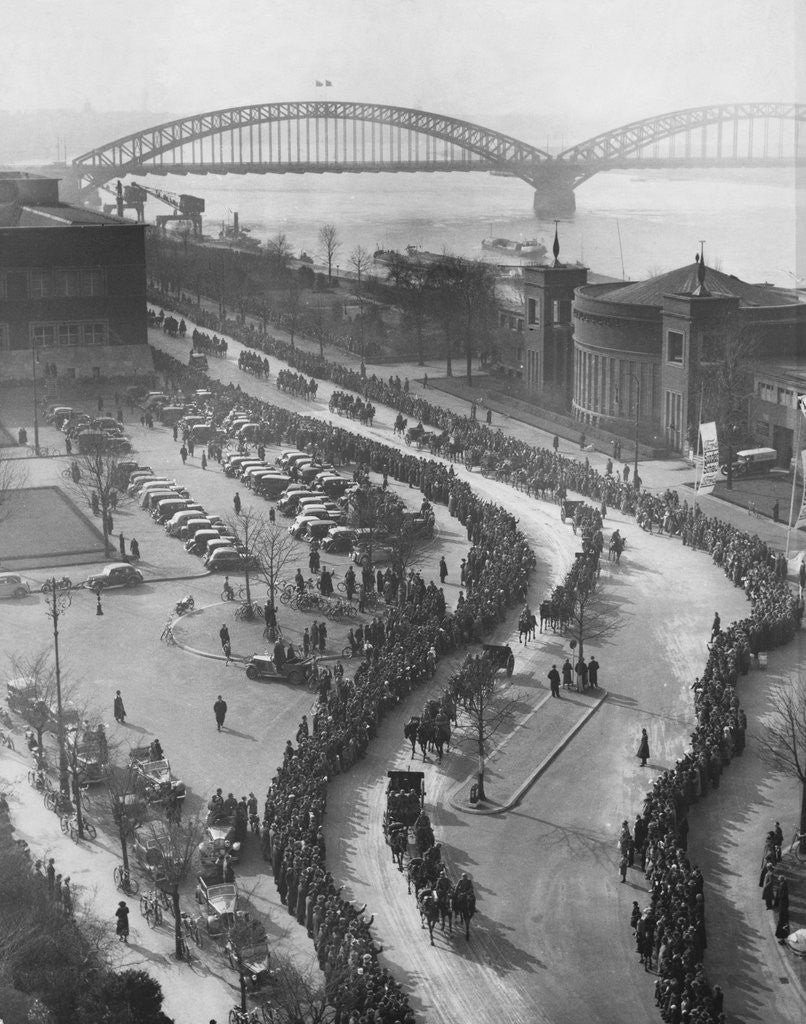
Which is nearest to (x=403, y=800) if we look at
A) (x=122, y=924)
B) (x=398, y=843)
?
(x=398, y=843)

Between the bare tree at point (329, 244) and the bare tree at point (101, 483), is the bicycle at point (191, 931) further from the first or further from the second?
the bare tree at point (329, 244)

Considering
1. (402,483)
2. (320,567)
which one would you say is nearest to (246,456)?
(402,483)

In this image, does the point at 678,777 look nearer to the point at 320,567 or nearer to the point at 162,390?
the point at 320,567

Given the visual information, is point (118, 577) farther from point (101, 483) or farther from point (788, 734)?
point (788, 734)

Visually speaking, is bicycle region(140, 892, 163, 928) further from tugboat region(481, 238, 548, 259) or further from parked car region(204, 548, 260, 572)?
tugboat region(481, 238, 548, 259)

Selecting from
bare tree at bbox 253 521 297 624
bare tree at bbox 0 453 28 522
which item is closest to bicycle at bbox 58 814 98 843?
bare tree at bbox 253 521 297 624

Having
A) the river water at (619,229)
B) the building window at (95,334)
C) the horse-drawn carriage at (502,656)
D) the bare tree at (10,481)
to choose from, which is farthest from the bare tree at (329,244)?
the horse-drawn carriage at (502,656)
